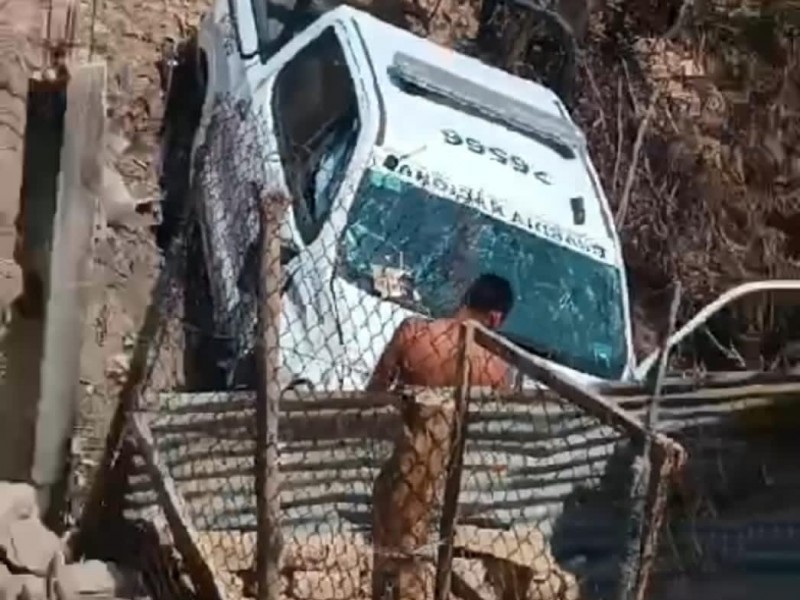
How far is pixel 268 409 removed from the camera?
15.4 ft

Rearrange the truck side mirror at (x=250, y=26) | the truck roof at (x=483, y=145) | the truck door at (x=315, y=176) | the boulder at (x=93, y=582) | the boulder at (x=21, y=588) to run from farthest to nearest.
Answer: the truck side mirror at (x=250, y=26), the truck roof at (x=483, y=145), the truck door at (x=315, y=176), the boulder at (x=93, y=582), the boulder at (x=21, y=588)

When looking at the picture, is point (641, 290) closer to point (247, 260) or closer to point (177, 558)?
point (247, 260)

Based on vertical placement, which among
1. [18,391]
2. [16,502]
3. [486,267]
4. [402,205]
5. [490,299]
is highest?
[402,205]

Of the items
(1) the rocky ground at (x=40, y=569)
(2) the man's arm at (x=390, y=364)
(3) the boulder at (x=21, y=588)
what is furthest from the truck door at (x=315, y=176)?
(3) the boulder at (x=21, y=588)

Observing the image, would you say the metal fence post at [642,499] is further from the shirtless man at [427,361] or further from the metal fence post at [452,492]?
the shirtless man at [427,361]

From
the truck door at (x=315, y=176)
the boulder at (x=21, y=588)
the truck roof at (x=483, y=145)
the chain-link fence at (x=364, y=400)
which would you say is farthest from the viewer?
the truck roof at (x=483, y=145)

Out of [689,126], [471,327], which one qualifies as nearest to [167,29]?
[689,126]

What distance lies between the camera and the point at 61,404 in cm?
566

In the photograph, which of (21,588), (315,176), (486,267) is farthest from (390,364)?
(21,588)

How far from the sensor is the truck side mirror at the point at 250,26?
9.33 metres

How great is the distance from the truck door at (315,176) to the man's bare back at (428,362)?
0.33m

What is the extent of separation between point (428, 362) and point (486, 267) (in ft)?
3.70

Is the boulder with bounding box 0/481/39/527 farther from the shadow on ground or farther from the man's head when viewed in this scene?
the man's head

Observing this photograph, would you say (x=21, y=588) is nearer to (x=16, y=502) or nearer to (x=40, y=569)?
(x=40, y=569)
